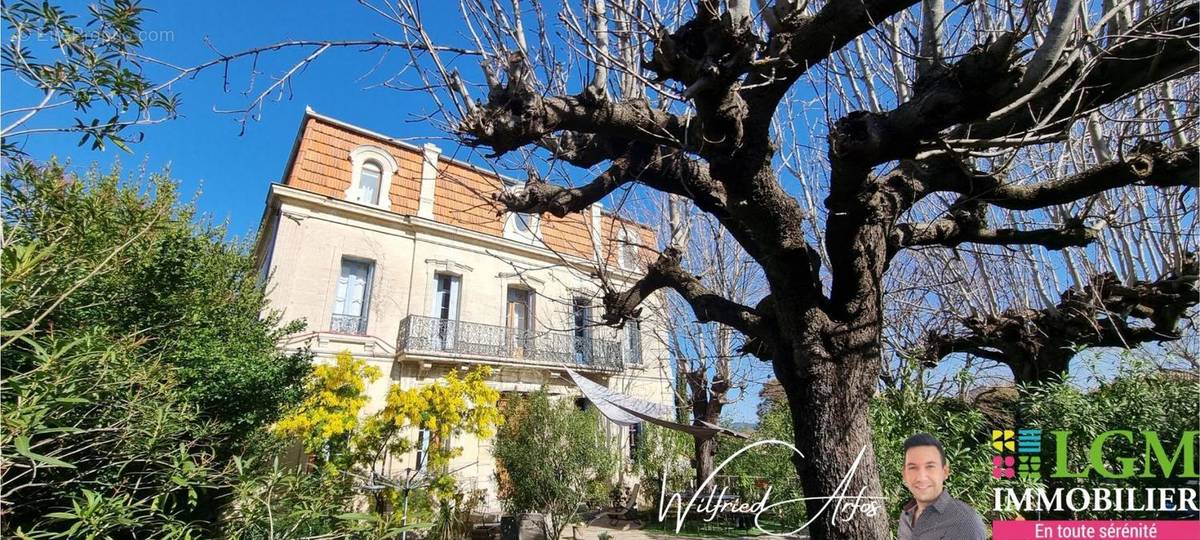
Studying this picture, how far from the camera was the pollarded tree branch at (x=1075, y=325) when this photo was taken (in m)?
5.32

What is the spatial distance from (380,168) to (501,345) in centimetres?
490

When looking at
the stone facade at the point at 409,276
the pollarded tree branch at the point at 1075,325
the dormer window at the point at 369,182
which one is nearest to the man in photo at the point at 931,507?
the pollarded tree branch at the point at 1075,325

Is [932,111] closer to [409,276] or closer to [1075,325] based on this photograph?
[1075,325]

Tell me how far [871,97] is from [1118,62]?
2.67 meters

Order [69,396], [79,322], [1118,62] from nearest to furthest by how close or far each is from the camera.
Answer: [69,396] → [79,322] → [1118,62]

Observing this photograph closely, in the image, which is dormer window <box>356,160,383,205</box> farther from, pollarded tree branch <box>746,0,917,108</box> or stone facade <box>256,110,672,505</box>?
pollarded tree branch <box>746,0,917,108</box>

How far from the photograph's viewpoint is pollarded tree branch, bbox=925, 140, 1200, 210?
292 centimetres

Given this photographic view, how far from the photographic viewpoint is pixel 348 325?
10.8m

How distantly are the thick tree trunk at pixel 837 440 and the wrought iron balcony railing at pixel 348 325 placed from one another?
9742 millimetres

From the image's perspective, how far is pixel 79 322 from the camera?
247cm

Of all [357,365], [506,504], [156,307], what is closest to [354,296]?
[357,365]

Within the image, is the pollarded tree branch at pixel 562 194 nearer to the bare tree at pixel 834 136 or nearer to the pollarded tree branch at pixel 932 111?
the bare tree at pixel 834 136

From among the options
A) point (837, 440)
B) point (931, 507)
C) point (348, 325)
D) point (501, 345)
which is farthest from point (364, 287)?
point (931, 507)

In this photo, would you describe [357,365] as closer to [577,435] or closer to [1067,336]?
[577,435]
